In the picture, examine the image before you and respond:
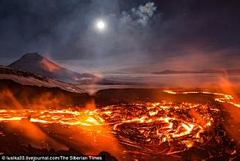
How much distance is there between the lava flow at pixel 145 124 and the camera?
7.68 meters

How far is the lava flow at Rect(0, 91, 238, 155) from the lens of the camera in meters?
7.68

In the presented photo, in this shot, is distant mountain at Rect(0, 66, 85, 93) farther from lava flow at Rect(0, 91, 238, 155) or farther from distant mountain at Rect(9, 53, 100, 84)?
distant mountain at Rect(9, 53, 100, 84)

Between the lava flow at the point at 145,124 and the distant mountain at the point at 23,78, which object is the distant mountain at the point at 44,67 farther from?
the lava flow at the point at 145,124

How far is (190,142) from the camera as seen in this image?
7910 millimetres

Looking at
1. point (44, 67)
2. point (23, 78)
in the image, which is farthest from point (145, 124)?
point (44, 67)

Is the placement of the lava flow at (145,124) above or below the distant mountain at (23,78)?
below

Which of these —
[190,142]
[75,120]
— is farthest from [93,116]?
[190,142]

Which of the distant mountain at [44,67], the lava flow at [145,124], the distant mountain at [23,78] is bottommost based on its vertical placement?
the lava flow at [145,124]

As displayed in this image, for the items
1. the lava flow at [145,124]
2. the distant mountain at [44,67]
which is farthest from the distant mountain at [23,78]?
the distant mountain at [44,67]

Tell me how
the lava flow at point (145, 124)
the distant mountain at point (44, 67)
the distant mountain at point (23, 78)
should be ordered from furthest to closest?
the distant mountain at point (44, 67), the distant mountain at point (23, 78), the lava flow at point (145, 124)

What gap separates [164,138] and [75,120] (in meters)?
4.54

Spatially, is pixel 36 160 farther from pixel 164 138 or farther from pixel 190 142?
pixel 190 142

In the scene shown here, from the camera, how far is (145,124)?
10086mm

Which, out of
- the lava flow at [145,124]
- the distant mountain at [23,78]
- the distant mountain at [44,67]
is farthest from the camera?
the distant mountain at [44,67]
